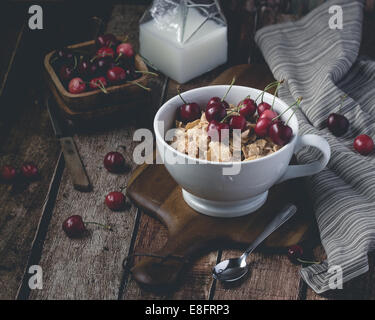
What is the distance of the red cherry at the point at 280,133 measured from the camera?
3.40 ft

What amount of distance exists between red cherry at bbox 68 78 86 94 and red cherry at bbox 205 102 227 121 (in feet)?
1.33

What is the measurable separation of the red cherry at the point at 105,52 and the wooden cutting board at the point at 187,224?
0.36m

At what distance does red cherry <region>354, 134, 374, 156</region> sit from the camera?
4.11 feet

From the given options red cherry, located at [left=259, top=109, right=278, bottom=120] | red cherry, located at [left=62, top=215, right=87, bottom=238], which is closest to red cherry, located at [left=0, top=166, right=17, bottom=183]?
red cherry, located at [left=62, top=215, right=87, bottom=238]

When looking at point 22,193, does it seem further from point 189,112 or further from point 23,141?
point 189,112

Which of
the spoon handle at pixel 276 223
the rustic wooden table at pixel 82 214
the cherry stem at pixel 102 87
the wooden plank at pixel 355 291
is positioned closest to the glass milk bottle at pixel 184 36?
the rustic wooden table at pixel 82 214

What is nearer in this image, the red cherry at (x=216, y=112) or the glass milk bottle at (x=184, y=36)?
the red cherry at (x=216, y=112)

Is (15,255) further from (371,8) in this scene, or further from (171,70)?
(371,8)

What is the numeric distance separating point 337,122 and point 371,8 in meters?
0.60

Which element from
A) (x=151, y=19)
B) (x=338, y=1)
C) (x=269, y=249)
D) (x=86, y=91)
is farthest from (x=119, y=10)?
(x=269, y=249)

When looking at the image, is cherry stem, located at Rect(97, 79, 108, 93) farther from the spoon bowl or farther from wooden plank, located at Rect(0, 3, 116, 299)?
the spoon bowl

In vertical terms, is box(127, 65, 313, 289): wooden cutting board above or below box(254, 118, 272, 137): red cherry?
below

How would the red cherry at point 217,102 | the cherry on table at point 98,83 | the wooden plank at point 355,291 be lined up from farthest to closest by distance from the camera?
the cherry on table at point 98,83, the red cherry at point 217,102, the wooden plank at point 355,291

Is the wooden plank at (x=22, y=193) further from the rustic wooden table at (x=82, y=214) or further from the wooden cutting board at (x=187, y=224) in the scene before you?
the wooden cutting board at (x=187, y=224)
